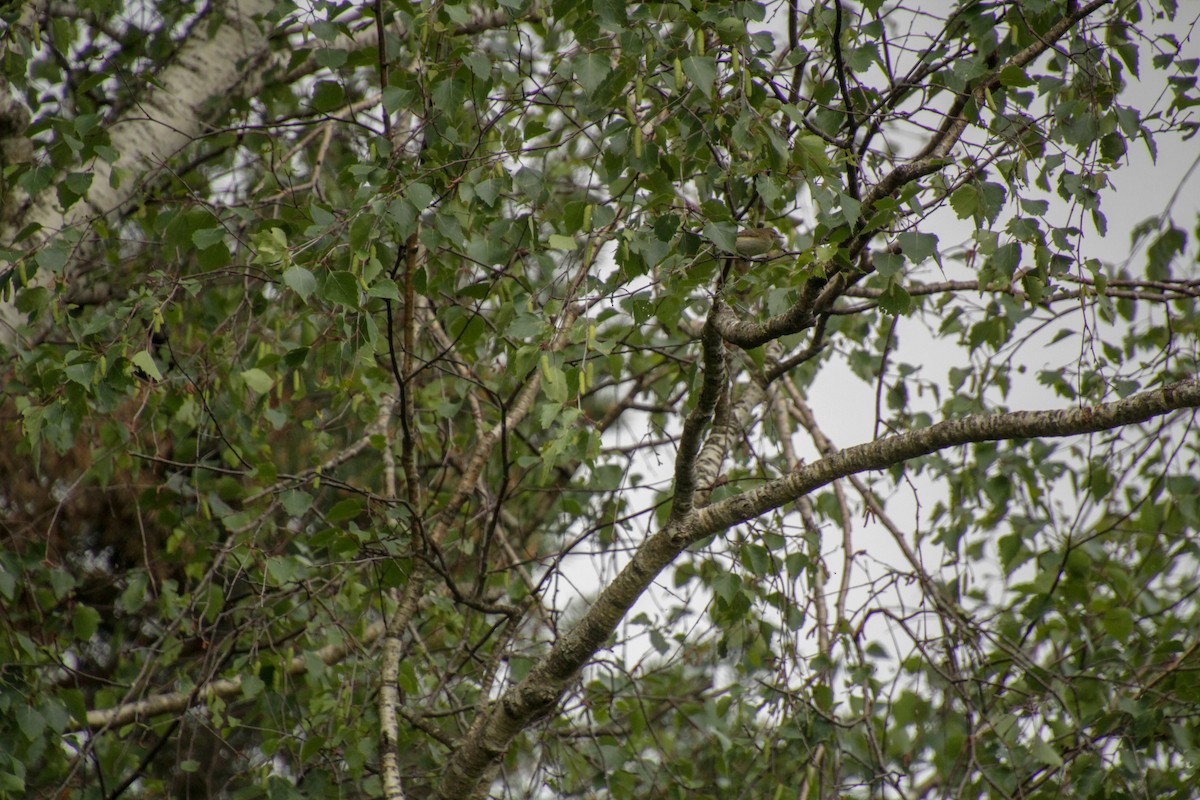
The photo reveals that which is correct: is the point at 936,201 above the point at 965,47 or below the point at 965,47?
below

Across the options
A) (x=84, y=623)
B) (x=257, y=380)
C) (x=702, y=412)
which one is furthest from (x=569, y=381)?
(x=84, y=623)

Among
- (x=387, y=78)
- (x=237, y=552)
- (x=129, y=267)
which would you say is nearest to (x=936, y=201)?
(x=387, y=78)

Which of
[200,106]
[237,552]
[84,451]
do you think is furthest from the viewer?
[84,451]

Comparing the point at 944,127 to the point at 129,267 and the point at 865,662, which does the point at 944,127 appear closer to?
the point at 865,662

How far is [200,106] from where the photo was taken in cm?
244

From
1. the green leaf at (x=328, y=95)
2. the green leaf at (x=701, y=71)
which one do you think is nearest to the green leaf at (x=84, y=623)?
the green leaf at (x=328, y=95)

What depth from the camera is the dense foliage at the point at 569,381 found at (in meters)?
1.35

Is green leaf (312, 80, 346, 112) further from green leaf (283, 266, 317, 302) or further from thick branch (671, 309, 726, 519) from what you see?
thick branch (671, 309, 726, 519)

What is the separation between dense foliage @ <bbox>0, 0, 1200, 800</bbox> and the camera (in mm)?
1349

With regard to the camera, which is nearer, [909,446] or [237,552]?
[909,446]

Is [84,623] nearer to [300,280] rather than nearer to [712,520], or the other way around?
[300,280]

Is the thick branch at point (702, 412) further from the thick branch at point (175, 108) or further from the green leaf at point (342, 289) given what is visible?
the thick branch at point (175, 108)

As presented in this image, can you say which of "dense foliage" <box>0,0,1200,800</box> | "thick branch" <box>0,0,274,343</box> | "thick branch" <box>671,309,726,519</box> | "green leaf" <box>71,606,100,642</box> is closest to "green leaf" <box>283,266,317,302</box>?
"dense foliage" <box>0,0,1200,800</box>

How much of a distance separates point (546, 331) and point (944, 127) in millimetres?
698
